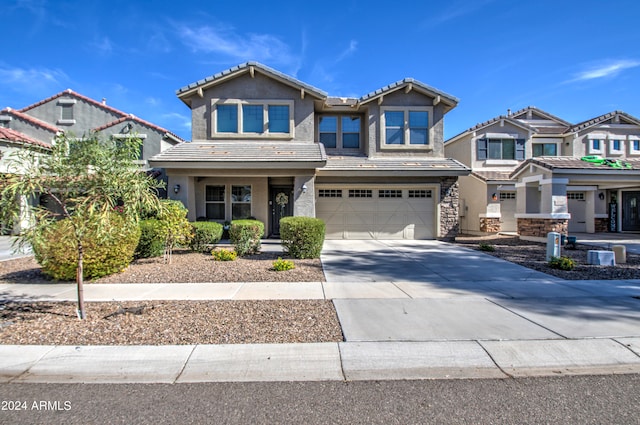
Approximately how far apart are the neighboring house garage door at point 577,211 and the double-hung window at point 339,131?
539 inches

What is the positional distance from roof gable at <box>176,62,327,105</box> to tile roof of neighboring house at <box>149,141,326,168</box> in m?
2.13

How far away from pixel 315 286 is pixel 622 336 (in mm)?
4768

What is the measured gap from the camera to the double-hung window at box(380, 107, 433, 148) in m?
15.0

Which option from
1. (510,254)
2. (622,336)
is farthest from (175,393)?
(510,254)

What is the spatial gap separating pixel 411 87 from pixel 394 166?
3.84 meters

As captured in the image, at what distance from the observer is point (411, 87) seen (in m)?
14.7

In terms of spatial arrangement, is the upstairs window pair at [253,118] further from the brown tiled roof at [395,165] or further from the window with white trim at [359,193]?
the window with white trim at [359,193]

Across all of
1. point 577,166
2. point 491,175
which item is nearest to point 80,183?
point 577,166

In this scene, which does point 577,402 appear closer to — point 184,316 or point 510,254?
point 184,316

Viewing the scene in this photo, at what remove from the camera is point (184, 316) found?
4961 mm

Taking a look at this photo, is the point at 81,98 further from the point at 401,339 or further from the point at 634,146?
the point at 634,146

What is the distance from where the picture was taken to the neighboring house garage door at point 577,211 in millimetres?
19219

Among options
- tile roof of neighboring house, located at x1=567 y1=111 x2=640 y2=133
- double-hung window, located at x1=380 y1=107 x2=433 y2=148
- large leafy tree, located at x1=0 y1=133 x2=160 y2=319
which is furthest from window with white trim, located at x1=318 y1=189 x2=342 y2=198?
tile roof of neighboring house, located at x1=567 y1=111 x2=640 y2=133

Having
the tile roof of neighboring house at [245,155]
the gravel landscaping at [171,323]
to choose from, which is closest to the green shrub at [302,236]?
the tile roof of neighboring house at [245,155]
